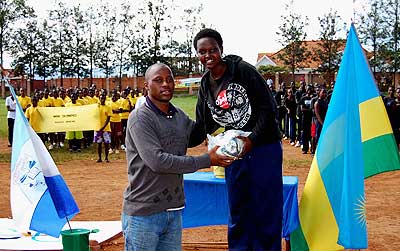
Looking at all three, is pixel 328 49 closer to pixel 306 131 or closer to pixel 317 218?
pixel 306 131

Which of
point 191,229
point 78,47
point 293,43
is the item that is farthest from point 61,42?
point 191,229

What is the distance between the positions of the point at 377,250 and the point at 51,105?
503 inches

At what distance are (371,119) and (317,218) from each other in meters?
0.98

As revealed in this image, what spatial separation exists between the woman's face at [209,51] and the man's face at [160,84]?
40 centimetres

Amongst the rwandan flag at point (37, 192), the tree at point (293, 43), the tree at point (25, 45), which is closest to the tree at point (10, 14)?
the tree at point (25, 45)

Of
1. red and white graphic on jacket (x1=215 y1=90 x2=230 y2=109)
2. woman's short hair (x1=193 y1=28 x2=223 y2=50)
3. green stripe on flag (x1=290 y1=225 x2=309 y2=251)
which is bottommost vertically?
green stripe on flag (x1=290 y1=225 x2=309 y2=251)

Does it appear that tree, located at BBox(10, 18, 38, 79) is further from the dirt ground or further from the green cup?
the green cup

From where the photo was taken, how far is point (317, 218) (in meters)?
5.04

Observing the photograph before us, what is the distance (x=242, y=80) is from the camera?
4.04m

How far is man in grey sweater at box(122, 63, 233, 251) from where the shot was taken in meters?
3.54

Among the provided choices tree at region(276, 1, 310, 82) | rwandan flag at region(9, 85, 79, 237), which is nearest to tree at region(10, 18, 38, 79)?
tree at region(276, 1, 310, 82)

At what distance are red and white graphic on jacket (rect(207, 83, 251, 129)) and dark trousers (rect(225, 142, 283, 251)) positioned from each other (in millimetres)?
244

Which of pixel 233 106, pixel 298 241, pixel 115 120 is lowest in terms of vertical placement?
pixel 298 241

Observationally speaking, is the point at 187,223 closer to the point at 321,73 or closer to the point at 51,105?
the point at 51,105
